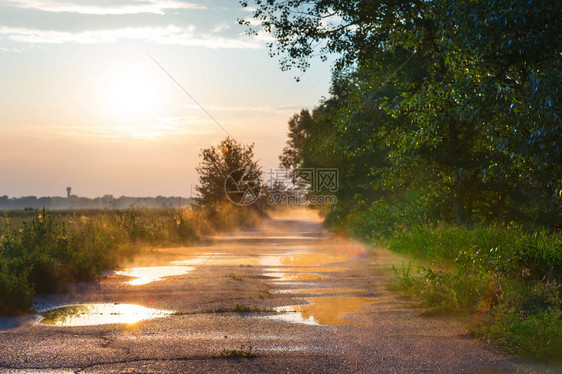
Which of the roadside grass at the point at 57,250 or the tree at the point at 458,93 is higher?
the tree at the point at 458,93

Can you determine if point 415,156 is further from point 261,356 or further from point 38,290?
point 261,356

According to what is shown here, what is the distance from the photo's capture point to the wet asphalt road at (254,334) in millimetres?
6609

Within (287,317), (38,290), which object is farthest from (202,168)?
(287,317)

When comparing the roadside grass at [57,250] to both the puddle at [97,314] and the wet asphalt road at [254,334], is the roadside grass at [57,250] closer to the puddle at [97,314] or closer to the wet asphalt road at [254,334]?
the wet asphalt road at [254,334]

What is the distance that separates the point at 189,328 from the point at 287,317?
5.46 ft

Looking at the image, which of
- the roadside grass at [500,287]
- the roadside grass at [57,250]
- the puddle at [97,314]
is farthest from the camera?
the roadside grass at [57,250]

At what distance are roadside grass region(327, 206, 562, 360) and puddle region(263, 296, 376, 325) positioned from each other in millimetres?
1113

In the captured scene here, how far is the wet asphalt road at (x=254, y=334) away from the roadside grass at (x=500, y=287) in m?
0.38

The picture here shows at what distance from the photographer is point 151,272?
15688 mm

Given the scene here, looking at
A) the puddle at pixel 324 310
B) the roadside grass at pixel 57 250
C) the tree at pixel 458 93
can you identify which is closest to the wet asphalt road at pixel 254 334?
the puddle at pixel 324 310

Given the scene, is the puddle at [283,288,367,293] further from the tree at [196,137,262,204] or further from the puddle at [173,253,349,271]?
the tree at [196,137,262,204]

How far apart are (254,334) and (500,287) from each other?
394cm

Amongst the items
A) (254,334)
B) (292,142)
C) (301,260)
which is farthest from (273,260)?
(292,142)

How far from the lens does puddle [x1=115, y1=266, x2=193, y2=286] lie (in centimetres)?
1407
